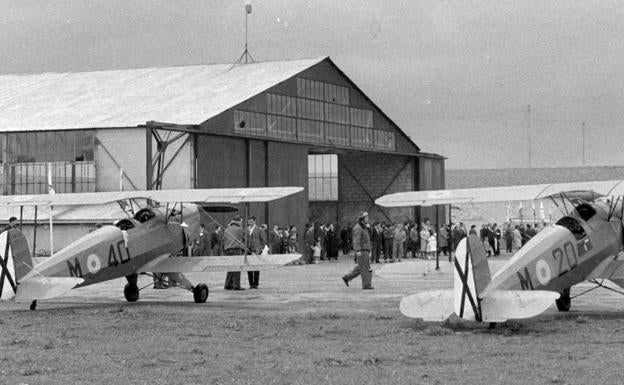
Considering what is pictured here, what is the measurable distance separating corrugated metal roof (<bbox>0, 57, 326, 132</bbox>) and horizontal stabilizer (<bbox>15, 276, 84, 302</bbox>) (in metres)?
23.9

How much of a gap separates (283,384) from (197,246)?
25903 mm

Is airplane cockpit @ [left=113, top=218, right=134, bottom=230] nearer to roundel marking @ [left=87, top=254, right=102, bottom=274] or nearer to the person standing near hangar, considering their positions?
roundel marking @ [left=87, top=254, right=102, bottom=274]

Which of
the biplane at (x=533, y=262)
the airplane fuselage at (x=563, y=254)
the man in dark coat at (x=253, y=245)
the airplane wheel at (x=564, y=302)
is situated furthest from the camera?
the man in dark coat at (x=253, y=245)

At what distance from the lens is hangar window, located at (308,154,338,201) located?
59.5 metres

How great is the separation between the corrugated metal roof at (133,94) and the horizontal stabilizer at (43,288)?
78.3 ft

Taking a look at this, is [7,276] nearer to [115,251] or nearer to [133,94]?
[115,251]

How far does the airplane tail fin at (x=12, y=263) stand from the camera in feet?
63.4

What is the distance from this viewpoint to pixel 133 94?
50719 millimetres

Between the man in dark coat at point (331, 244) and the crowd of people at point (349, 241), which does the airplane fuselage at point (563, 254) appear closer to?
the crowd of people at point (349, 241)

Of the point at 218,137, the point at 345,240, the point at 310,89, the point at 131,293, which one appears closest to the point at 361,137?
the point at 310,89

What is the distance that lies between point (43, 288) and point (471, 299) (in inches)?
309

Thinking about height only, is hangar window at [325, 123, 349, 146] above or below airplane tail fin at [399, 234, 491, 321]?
above

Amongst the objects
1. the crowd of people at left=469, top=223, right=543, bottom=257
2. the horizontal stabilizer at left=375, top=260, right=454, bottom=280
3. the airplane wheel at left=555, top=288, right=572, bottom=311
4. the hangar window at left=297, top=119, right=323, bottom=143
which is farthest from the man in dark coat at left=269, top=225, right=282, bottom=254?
the airplane wheel at left=555, top=288, right=572, bottom=311


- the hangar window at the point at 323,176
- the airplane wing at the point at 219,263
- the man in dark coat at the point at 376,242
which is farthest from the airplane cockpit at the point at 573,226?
the hangar window at the point at 323,176
